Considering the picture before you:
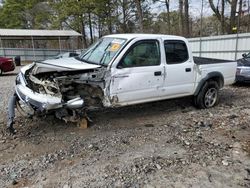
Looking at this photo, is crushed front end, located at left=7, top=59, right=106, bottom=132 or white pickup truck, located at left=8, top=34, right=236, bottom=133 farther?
white pickup truck, located at left=8, top=34, right=236, bottom=133

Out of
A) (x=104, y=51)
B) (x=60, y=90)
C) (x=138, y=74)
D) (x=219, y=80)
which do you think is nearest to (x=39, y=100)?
(x=60, y=90)

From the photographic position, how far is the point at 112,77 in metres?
5.53

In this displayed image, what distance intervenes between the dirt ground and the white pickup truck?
18.8 inches

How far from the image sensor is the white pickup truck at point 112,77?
5.23 m

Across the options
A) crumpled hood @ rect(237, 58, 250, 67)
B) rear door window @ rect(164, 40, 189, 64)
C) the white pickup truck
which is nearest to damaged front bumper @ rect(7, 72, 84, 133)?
the white pickup truck

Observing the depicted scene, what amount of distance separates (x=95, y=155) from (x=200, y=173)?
1.59m

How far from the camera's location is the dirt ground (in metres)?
3.88

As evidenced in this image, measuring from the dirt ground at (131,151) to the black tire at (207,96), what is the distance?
32cm

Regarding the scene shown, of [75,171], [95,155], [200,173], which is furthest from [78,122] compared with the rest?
[200,173]

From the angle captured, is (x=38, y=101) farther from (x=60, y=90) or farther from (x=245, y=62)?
(x=245, y=62)

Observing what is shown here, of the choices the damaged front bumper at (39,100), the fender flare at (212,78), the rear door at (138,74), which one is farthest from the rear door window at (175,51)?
the damaged front bumper at (39,100)

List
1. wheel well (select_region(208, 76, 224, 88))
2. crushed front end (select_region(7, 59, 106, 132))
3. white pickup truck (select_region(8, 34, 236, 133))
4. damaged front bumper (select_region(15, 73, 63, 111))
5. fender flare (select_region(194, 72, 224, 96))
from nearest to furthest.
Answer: damaged front bumper (select_region(15, 73, 63, 111))
crushed front end (select_region(7, 59, 106, 132))
white pickup truck (select_region(8, 34, 236, 133))
fender flare (select_region(194, 72, 224, 96))
wheel well (select_region(208, 76, 224, 88))

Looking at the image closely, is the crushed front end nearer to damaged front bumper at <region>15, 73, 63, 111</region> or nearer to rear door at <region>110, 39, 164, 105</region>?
damaged front bumper at <region>15, 73, 63, 111</region>

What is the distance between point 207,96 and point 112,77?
2971 mm
